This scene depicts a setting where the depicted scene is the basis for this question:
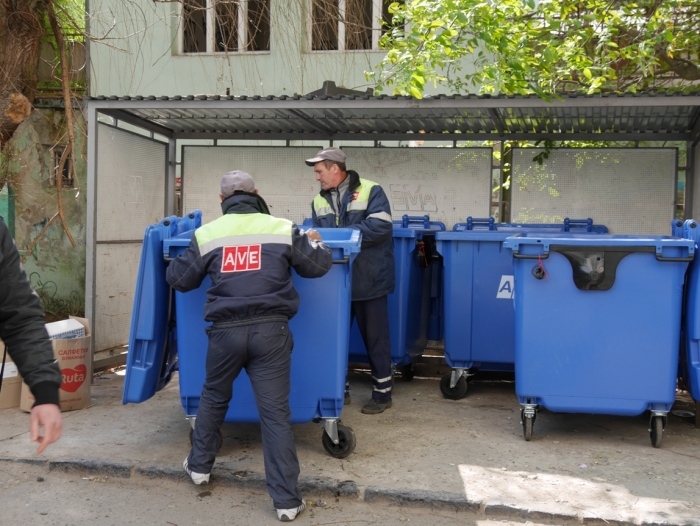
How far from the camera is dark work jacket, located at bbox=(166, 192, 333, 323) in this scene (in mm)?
3832

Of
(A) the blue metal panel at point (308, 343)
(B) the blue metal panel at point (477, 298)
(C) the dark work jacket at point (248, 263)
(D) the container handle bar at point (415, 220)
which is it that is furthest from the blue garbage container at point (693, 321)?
(D) the container handle bar at point (415, 220)

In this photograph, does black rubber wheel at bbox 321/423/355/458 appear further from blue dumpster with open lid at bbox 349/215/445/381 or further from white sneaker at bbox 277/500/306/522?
blue dumpster with open lid at bbox 349/215/445/381

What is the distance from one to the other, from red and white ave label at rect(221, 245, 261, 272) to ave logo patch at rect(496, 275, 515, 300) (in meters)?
2.56

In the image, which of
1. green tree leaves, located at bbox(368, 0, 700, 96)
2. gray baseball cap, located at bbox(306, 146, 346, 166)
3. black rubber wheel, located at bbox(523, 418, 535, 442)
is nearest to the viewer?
black rubber wheel, located at bbox(523, 418, 535, 442)

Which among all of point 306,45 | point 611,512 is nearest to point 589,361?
point 611,512

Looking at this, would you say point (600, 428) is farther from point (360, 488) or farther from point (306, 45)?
point (306, 45)

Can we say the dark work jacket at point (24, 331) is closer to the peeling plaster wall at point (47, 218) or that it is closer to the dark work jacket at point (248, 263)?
the dark work jacket at point (248, 263)

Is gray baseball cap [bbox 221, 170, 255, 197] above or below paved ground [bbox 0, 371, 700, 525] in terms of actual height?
above

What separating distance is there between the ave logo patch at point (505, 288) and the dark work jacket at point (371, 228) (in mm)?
894

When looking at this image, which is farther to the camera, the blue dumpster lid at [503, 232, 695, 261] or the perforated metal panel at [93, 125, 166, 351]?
the perforated metal panel at [93, 125, 166, 351]

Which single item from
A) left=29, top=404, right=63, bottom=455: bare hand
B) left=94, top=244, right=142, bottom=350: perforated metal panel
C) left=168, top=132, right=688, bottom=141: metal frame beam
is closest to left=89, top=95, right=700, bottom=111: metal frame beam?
left=94, top=244, right=142, bottom=350: perforated metal panel

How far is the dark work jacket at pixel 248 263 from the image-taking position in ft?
12.6

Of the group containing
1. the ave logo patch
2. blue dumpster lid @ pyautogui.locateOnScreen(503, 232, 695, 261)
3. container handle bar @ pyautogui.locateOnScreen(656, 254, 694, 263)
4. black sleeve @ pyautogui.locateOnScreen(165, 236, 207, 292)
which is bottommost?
the ave logo patch

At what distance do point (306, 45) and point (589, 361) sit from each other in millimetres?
6468
